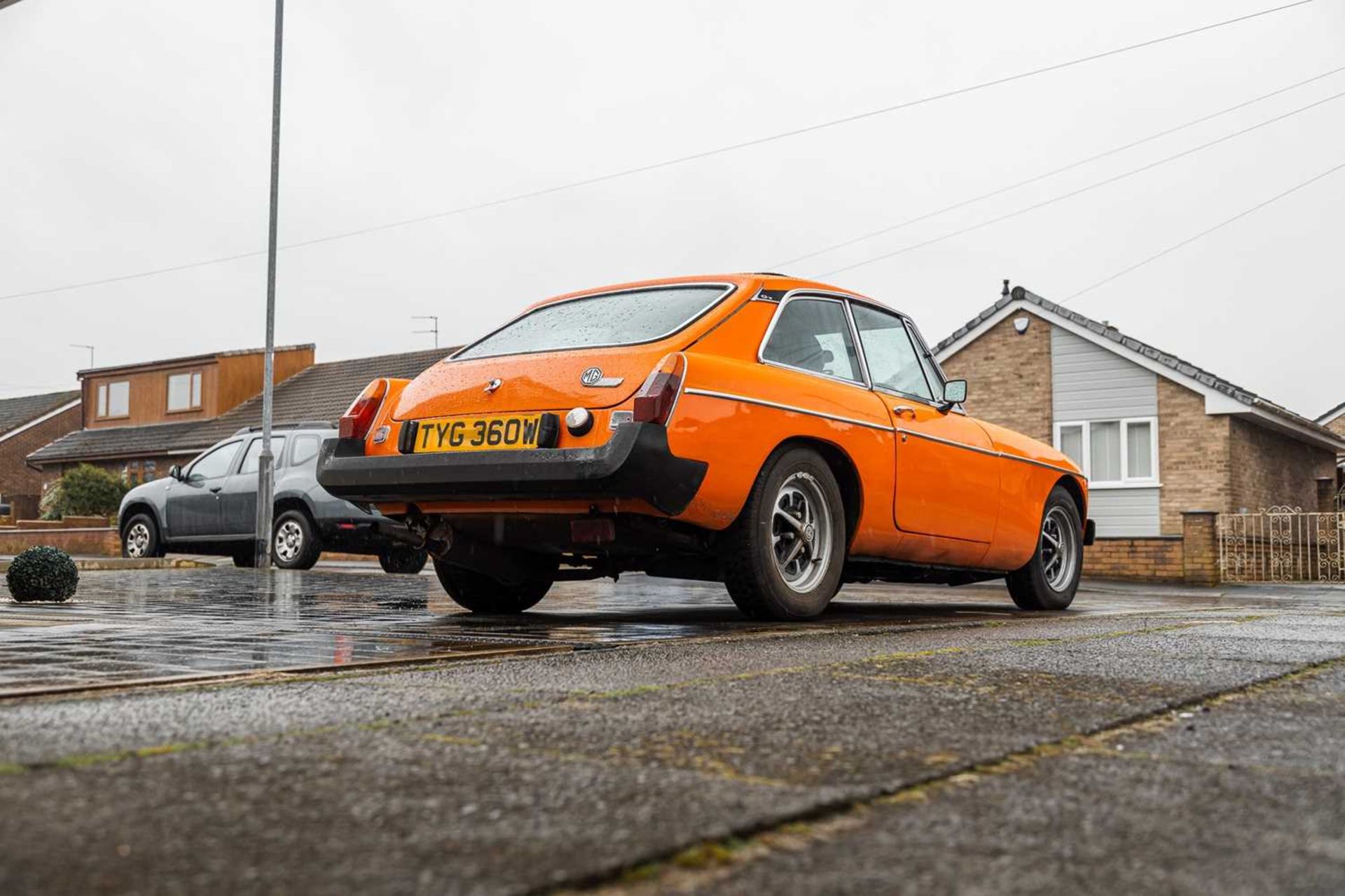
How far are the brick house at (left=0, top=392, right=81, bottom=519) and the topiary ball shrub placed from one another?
5238 centimetres

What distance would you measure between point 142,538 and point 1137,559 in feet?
47.8

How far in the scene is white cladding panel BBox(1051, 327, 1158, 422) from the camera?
26016mm

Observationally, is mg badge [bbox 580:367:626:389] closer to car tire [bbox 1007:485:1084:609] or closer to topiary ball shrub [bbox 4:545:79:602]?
topiary ball shrub [bbox 4:545:79:602]

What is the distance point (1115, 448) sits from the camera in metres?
26.5

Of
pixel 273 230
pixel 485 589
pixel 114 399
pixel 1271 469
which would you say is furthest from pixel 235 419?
pixel 485 589

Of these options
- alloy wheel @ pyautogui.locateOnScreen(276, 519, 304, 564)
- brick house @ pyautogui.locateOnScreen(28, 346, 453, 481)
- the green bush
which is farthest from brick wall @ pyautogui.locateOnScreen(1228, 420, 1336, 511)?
the green bush

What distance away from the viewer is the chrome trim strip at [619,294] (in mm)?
6199

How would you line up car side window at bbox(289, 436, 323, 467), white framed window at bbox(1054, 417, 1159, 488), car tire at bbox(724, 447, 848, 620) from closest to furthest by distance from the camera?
car tire at bbox(724, 447, 848, 620)
car side window at bbox(289, 436, 323, 467)
white framed window at bbox(1054, 417, 1159, 488)

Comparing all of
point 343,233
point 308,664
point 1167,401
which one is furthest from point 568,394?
point 343,233

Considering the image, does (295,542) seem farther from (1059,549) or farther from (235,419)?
(235,419)

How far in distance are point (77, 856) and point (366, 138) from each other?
95.7 ft

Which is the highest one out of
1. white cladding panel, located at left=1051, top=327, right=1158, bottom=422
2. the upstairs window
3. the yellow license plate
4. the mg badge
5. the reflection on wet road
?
the upstairs window

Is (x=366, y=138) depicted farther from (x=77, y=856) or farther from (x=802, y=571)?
(x=77, y=856)

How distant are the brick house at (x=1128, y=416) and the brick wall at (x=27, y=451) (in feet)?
144
